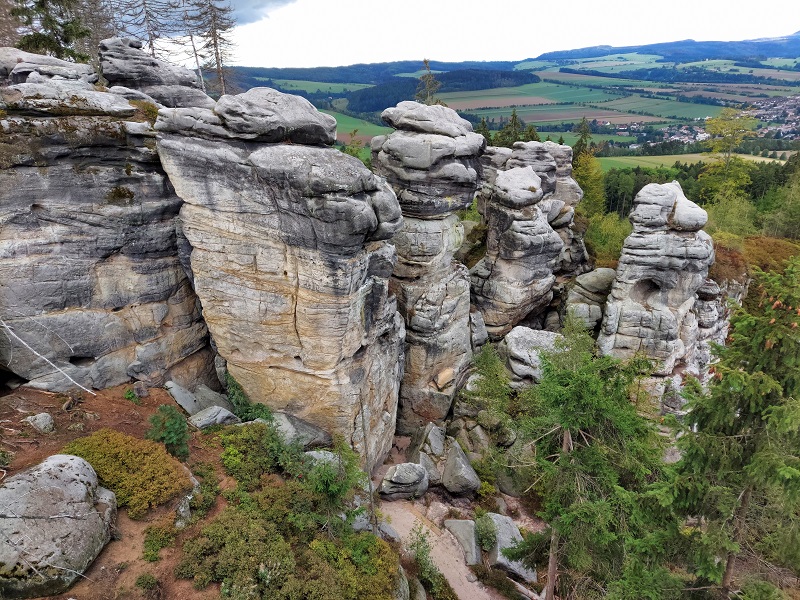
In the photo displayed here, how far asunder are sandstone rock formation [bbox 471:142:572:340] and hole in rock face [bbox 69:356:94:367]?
22055 mm

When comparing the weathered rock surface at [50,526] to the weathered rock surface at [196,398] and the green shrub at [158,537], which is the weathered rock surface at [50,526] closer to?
the green shrub at [158,537]

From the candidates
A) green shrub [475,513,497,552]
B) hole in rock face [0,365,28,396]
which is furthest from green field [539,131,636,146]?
hole in rock face [0,365,28,396]

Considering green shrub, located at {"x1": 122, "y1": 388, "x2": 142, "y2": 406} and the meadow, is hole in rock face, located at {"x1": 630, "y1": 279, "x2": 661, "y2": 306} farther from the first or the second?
the meadow

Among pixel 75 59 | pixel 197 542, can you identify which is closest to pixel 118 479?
pixel 197 542

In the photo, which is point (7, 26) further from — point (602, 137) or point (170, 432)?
point (602, 137)

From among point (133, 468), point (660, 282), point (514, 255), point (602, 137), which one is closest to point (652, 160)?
point (602, 137)

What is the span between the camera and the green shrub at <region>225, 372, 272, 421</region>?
21.1m

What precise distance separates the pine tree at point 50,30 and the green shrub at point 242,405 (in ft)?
88.5

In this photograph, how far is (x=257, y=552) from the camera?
14102 mm

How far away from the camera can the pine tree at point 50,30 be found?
31594mm

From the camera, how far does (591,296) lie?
31797 millimetres

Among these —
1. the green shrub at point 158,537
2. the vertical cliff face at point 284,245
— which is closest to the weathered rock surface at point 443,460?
the vertical cliff face at point 284,245

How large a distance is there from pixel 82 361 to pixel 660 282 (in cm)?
3017

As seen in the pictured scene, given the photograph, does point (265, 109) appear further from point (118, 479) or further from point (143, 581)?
point (143, 581)
